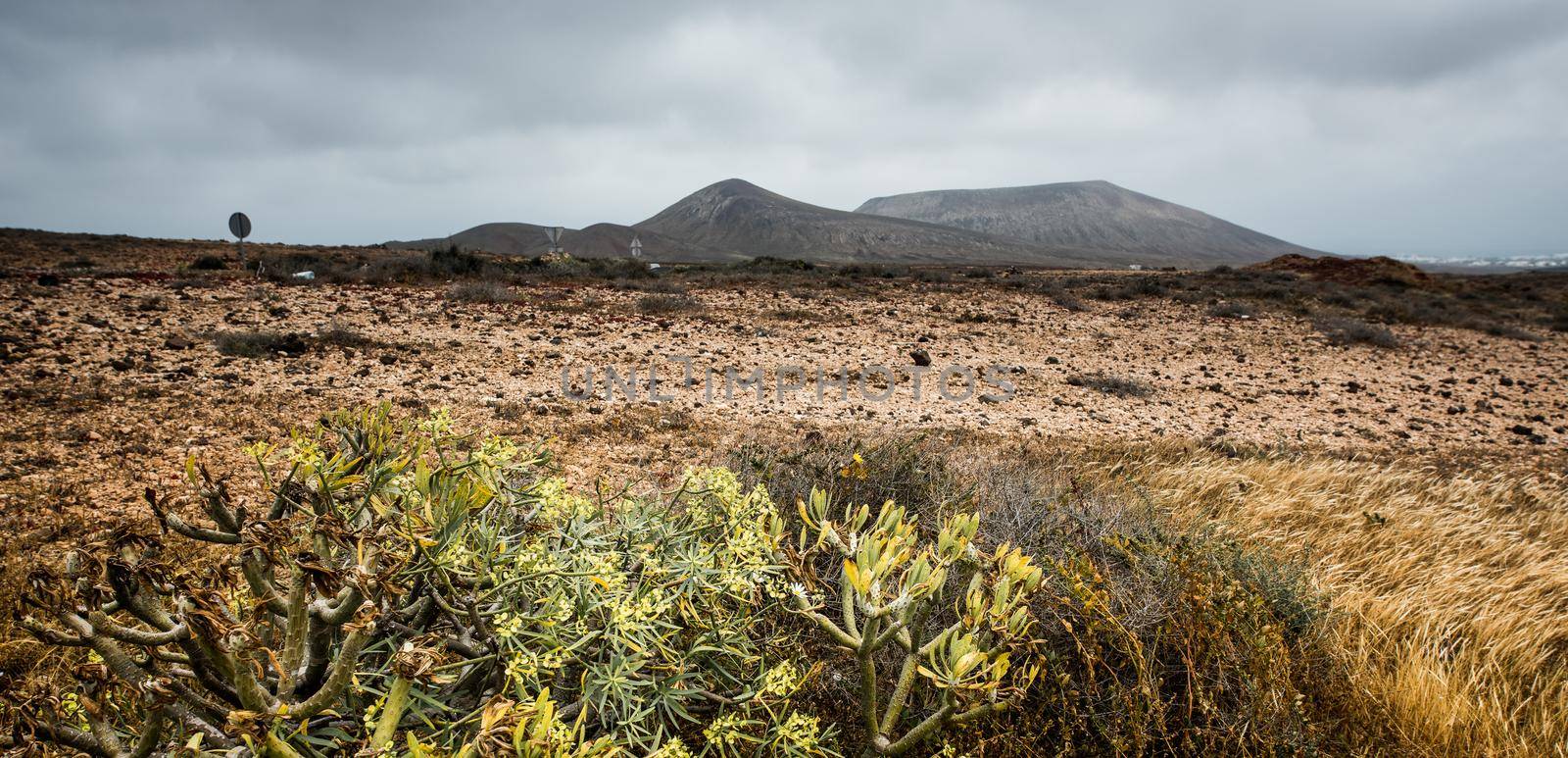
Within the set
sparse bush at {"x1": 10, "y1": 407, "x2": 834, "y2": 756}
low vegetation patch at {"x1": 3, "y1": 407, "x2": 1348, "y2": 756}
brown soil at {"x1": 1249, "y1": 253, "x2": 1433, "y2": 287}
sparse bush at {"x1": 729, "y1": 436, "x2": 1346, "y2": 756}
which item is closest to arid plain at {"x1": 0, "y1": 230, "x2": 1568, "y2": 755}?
sparse bush at {"x1": 729, "y1": 436, "x2": 1346, "y2": 756}

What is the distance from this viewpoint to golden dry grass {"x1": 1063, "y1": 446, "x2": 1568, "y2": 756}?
2059 mm

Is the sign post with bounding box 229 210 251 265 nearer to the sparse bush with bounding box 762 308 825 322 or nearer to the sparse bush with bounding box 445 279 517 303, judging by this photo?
the sparse bush with bounding box 445 279 517 303

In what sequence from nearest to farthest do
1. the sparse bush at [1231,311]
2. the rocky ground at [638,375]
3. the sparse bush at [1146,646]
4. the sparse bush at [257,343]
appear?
the sparse bush at [1146,646] → the rocky ground at [638,375] → the sparse bush at [257,343] → the sparse bush at [1231,311]

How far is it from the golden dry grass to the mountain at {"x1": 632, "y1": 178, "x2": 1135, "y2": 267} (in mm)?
118742

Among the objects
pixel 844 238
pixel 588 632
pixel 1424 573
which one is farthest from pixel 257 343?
pixel 844 238

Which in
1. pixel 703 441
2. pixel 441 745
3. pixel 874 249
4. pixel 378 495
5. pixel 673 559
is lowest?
pixel 703 441

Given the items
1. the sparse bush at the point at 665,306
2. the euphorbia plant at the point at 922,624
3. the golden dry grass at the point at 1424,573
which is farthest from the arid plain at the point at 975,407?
the euphorbia plant at the point at 922,624

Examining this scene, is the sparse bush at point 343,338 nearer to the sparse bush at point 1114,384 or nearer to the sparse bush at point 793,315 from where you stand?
the sparse bush at point 793,315

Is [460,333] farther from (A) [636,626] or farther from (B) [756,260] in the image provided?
(B) [756,260]

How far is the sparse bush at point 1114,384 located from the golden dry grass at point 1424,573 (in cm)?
298

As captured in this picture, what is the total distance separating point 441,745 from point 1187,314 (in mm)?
18603

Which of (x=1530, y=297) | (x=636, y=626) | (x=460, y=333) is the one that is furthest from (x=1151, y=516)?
(x=1530, y=297)

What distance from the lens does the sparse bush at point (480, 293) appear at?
12367 mm

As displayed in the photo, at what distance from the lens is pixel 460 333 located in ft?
30.8
